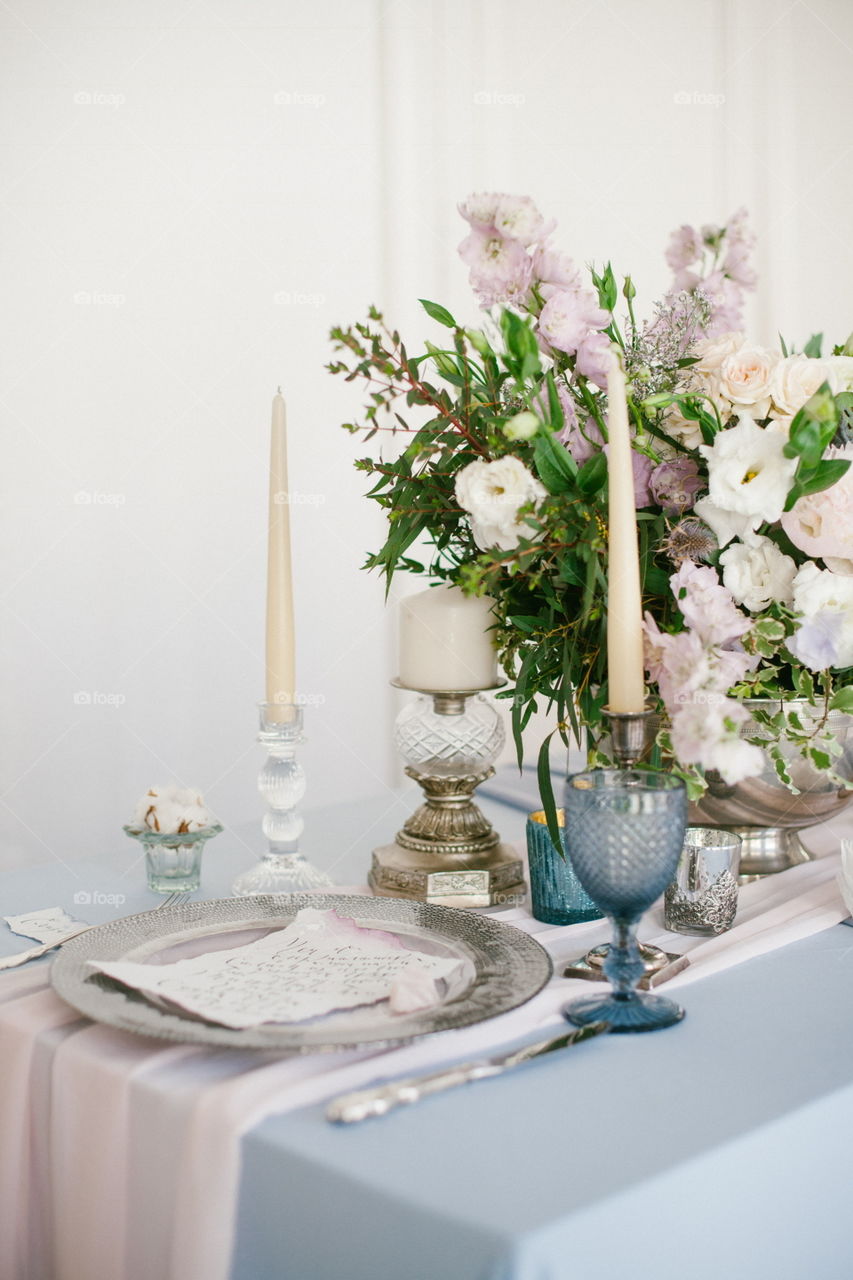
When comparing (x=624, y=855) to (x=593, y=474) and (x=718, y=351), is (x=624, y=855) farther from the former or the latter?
(x=718, y=351)

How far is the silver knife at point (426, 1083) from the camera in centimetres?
59

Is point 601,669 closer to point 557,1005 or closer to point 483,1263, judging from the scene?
point 557,1005

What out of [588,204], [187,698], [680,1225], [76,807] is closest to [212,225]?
[588,204]

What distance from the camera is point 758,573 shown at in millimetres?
896

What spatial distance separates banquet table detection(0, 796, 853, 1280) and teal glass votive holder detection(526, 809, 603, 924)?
164 millimetres

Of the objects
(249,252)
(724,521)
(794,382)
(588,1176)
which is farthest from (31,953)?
(249,252)

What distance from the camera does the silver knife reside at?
593 millimetres

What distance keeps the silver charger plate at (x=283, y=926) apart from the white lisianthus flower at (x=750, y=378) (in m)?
0.43

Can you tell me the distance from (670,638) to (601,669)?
145 millimetres

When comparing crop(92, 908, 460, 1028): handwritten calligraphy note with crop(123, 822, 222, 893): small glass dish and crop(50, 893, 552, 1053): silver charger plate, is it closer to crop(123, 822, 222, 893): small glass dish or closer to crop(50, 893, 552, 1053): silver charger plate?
crop(50, 893, 552, 1053): silver charger plate

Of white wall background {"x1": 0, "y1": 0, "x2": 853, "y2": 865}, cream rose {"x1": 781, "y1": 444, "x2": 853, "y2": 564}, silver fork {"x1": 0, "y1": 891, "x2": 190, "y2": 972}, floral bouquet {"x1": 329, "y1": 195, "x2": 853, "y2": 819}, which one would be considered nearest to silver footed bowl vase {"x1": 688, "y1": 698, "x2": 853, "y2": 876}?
floral bouquet {"x1": 329, "y1": 195, "x2": 853, "y2": 819}

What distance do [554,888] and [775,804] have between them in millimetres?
220

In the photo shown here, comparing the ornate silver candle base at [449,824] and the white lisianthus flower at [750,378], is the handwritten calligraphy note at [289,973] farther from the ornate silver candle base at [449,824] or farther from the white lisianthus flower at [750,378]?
the white lisianthus flower at [750,378]

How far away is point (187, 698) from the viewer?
9.23 ft
